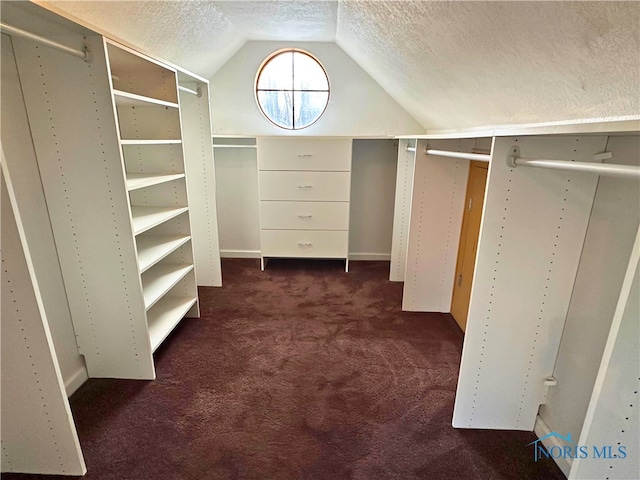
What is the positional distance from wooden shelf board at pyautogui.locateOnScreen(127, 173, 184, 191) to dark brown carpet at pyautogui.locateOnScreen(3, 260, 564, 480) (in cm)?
102

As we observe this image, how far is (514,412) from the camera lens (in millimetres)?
1568

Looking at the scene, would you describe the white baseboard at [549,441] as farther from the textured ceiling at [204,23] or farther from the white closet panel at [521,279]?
the textured ceiling at [204,23]

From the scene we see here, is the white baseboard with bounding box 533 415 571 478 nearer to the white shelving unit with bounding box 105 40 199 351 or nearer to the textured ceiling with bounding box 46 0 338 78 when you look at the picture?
the white shelving unit with bounding box 105 40 199 351

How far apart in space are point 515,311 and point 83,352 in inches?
83.7

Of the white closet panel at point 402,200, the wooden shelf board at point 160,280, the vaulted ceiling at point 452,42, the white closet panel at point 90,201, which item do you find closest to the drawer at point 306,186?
the white closet panel at point 402,200

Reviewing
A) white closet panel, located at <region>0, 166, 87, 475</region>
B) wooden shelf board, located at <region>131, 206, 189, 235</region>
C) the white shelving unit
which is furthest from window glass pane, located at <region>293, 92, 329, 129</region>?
white closet panel, located at <region>0, 166, 87, 475</region>

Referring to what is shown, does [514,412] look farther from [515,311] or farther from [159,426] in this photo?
[159,426]

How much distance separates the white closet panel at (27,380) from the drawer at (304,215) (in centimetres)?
220

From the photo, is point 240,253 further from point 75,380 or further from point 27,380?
point 27,380

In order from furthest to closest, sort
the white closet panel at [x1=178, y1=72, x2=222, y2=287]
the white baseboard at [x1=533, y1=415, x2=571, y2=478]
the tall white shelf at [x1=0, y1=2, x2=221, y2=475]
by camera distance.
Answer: the white closet panel at [x1=178, y1=72, x2=222, y2=287]
the white baseboard at [x1=533, y1=415, x2=571, y2=478]
the tall white shelf at [x1=0, y1=2, x2=221, y2=475]

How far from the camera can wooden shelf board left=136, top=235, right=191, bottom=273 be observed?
1.91 metres

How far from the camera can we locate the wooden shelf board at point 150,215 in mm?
1851
